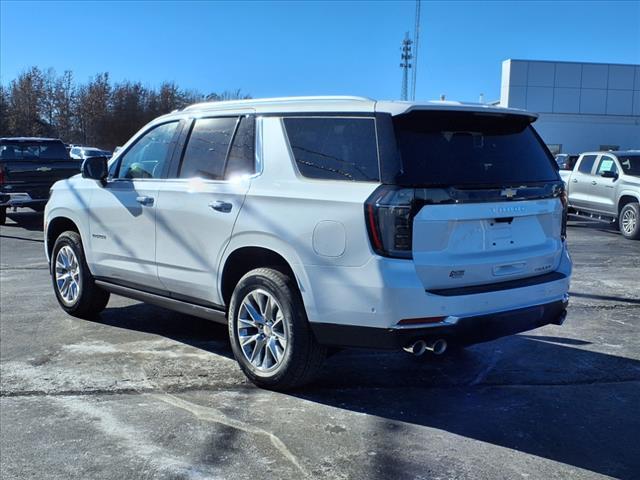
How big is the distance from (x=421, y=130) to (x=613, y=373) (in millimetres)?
2580

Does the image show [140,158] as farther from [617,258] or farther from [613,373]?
[617,258]

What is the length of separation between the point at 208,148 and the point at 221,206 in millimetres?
624

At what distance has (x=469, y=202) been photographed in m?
4.00

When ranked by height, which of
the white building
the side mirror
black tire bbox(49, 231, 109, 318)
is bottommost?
black tire bbox(49, 231, 109, 318)

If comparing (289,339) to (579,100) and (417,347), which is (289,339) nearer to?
(417,347)

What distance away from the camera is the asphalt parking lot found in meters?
3.56

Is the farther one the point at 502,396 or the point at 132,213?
the point at 132,213

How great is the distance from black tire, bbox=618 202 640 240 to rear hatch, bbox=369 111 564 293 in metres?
9.96

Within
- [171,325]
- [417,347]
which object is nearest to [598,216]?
[171,325]

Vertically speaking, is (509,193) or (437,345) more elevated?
(509,193)

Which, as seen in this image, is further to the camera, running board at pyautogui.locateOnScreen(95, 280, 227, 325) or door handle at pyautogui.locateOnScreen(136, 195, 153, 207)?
door handle at pyautogui.locateOnScreen(136, 195, 153, 207)

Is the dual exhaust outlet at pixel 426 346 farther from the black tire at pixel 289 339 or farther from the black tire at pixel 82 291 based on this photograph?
the black tire at pixel 82 291

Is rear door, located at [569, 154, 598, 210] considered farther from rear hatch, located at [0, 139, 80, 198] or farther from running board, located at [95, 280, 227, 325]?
running board, located at [95, 280, 227, 325]

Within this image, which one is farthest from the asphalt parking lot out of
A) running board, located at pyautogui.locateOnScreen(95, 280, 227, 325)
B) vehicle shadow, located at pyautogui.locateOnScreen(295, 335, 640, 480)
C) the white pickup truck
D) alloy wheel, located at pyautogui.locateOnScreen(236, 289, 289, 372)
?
the white pickup truck
